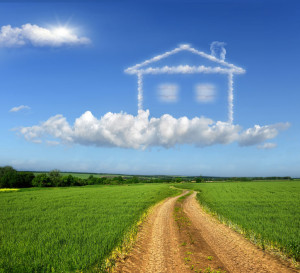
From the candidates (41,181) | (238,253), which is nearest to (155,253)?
(238,253)

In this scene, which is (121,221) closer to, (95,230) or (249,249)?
(95,230)

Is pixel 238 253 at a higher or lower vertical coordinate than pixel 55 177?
higher

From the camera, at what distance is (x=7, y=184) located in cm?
9906

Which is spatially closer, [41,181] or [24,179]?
[41,181]

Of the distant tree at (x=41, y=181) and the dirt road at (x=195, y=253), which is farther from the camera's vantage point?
the distant tree at (x=41, y=181)

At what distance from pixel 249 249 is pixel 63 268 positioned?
985 cm

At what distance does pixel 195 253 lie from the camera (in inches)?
435

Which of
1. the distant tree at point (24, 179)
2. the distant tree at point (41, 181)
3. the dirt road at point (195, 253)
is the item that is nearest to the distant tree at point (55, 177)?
the distant tree at point (41, 181)

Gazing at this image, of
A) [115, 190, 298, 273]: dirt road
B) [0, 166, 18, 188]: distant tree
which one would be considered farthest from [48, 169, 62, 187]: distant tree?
[115, 190, 298, 273]: dirt road

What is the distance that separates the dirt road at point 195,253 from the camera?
9352mm

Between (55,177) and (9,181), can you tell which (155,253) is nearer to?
(55,177)

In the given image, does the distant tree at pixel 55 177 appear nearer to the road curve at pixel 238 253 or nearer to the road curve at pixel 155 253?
the road curve at pixel 155 253

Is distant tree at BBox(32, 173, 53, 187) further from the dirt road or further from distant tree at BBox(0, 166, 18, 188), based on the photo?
the dirt road

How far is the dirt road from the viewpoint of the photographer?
368 inches
